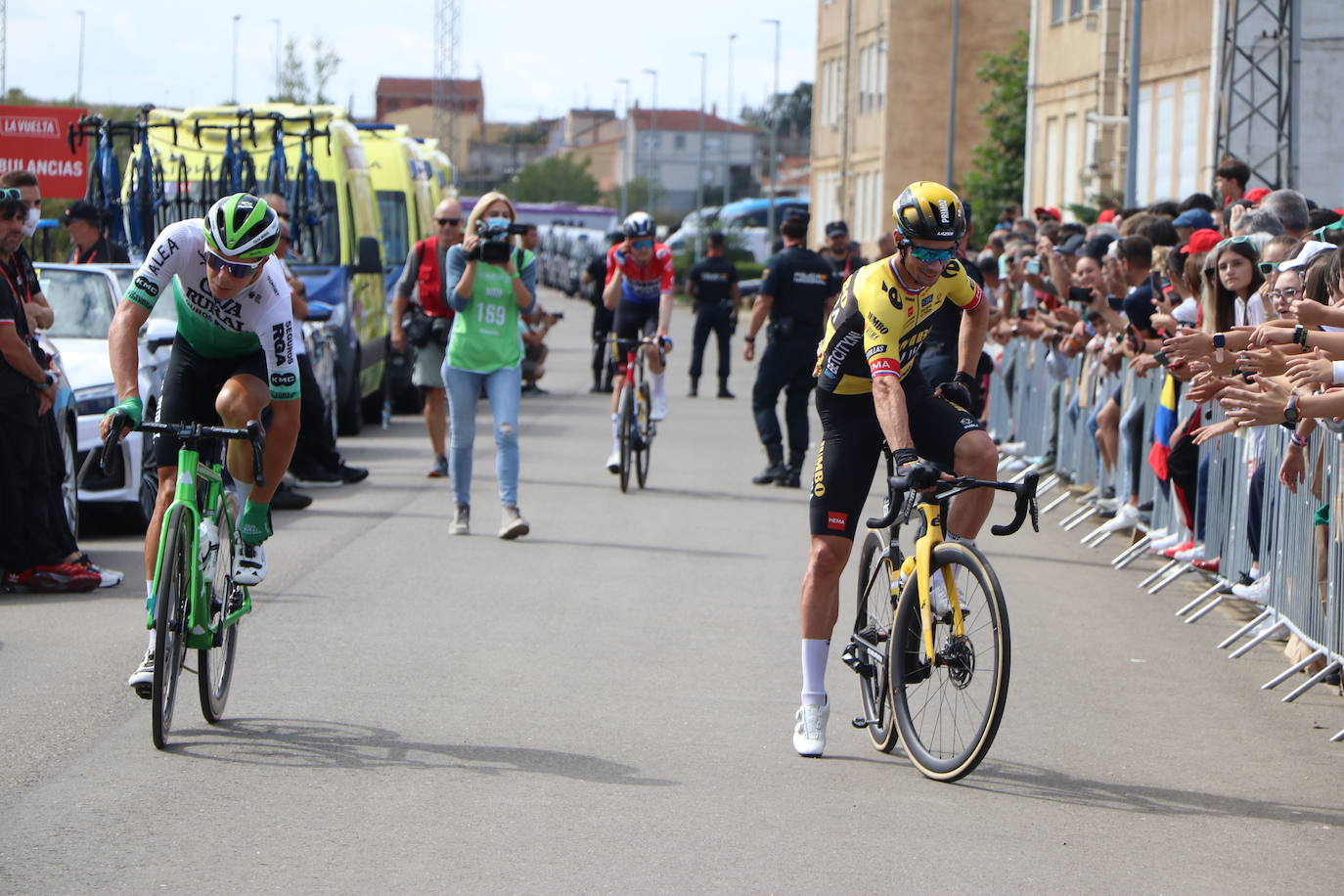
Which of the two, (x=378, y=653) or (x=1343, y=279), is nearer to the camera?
(x=1343, y=279)

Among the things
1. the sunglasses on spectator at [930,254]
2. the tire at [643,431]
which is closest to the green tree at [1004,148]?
the tire at [643,431]

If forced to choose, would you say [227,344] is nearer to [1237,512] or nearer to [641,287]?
[1237,512]

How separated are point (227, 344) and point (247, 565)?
0.81 m

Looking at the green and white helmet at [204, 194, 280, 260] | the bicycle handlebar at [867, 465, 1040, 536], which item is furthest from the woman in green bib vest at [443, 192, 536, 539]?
the bicycle handlebar at [867, 465, 1040, 536]

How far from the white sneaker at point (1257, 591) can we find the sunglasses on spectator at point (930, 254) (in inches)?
125

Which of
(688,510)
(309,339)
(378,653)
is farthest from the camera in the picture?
(309,339)

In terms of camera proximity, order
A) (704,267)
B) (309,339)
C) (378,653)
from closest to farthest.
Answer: (378,653) → (309,339) → (704,267)

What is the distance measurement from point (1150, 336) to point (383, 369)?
10045 millimetres

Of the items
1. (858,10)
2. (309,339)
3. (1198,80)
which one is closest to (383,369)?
(309,339)

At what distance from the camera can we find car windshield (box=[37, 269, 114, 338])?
1273 cm

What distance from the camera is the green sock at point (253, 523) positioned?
709 cm

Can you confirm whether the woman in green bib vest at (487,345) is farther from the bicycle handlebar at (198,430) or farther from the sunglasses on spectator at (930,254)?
the sunglasses on spectator at (930,254)

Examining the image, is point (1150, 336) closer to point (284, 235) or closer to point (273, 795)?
point (284, 235)

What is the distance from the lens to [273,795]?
598cm
